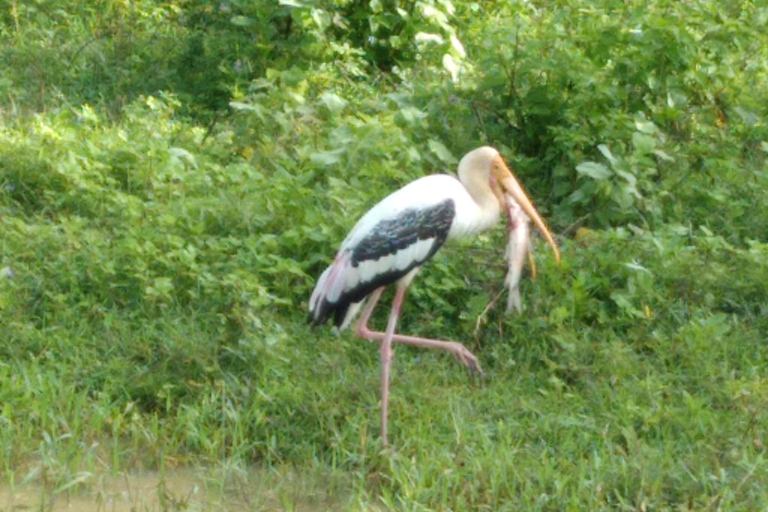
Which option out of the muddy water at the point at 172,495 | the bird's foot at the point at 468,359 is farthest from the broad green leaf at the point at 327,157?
the muddy water at the point at 172,495

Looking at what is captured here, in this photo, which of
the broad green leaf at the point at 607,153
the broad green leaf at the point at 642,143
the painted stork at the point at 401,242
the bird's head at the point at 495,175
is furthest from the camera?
the broad green leaf at the point at 642,143

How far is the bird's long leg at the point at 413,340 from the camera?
188 inches

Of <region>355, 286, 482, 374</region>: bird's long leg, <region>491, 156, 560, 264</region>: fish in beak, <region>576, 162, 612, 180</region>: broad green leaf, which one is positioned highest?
<region>491, 156, 560, 264</region>: fish in beak

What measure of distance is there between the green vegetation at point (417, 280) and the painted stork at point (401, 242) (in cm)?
13

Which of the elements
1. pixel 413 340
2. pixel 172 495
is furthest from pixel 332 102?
pixel 172 495

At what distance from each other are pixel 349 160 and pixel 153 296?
114 cm

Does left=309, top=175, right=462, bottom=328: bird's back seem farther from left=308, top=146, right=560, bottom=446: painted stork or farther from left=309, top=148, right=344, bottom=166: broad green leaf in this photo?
left=309, top=148, right=344, bottom=166: broad green leaf

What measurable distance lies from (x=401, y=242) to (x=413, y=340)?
0.37 m

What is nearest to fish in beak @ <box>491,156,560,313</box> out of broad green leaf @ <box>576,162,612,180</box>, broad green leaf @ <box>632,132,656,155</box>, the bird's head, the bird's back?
the bird's head

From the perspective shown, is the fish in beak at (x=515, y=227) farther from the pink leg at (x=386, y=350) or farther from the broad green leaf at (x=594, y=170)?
the broad green leaf at (x=594, y=170)

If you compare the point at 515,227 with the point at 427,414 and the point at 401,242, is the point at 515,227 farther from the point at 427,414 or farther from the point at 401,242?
the point at 427,414

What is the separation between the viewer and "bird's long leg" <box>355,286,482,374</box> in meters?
4.78

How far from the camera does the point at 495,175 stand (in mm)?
4957

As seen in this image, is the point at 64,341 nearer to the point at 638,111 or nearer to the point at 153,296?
the point at 153,296
